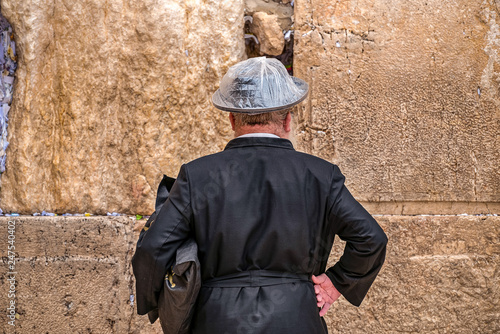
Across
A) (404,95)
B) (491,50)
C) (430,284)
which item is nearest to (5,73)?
(404,95)

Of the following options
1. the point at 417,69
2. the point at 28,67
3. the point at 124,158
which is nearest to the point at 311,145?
the point at 417,69

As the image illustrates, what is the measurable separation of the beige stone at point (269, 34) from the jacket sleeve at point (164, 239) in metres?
1.60

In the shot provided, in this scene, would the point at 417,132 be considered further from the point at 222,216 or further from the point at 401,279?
the point at 222,216

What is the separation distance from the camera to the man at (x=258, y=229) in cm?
204

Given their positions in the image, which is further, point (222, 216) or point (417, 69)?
point (417, 69)

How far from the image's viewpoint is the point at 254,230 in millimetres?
2061

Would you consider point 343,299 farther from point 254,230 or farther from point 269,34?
point 269,34

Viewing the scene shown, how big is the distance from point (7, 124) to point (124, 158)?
0.75m

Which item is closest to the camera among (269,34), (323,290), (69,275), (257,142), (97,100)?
(257,142)

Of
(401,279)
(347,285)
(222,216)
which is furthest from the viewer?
(401,279)

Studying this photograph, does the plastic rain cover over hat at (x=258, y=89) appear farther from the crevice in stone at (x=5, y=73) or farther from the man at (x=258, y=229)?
the crevice in stone at (x=5, y=73)

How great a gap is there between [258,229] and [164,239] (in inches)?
13.9

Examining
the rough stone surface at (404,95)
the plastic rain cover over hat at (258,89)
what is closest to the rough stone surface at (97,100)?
the rough stone surface at (404,95)

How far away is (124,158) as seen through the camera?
3.34m
